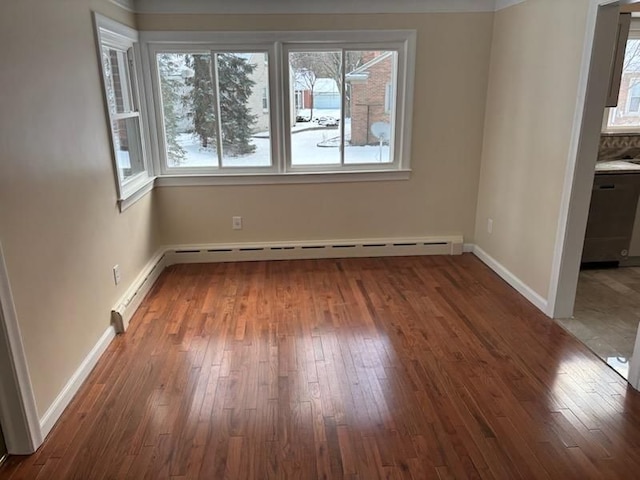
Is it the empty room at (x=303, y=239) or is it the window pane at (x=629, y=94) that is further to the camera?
the window pane at (x=629, y=94)

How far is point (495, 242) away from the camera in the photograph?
4.14m

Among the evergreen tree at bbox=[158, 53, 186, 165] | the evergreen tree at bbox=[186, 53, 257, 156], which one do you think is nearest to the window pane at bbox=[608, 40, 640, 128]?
the evergreen tree at bbox=[186, 53, 257, 156]

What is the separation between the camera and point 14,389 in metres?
1.98

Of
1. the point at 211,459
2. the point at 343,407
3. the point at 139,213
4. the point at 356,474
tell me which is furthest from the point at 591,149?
the point at 139,213

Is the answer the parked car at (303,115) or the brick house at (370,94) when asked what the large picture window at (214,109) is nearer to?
the parked car at (303,115)

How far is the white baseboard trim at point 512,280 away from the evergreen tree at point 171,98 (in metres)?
2.92

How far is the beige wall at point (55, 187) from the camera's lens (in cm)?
199

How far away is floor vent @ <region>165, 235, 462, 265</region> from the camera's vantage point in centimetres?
439

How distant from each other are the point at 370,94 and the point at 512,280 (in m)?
2.02

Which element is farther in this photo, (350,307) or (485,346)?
(350,307)

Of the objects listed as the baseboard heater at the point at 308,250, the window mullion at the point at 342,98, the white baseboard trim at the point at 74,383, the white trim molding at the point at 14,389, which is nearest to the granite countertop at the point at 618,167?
the baseboard heater at the point at 308,250

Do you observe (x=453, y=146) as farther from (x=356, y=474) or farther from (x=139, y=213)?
(x=356, y=474)

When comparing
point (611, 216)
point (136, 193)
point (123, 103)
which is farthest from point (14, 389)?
point (611, 216)

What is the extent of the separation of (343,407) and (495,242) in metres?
2.44
